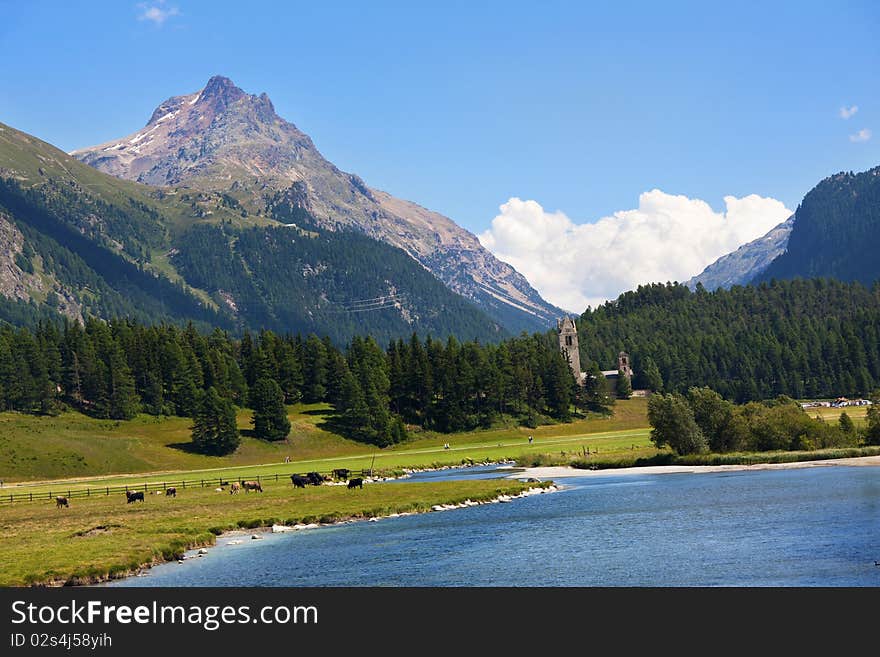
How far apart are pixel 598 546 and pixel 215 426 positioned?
12236cm

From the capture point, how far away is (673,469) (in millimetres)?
113250

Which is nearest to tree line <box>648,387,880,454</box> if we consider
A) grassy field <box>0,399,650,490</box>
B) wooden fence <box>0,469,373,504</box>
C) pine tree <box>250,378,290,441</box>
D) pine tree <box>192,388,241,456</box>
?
grassy field <box>0,399,650,490</box>

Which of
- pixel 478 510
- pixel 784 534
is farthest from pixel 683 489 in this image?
pixel 784 534

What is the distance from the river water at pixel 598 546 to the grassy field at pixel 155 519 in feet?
9.53

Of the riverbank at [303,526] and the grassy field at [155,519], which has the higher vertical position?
the grassy field at [155,519]

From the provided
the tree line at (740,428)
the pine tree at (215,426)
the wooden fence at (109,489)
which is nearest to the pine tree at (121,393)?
the pine tree at (215,426)

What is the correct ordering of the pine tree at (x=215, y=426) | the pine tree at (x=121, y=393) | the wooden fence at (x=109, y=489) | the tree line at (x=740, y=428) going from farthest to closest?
the pine tree at (x=121, y=393) → the pine tree at (x=215, y=426) → the tree line at (x=740, y=428) → the wooden fence at (x=109, y=489)

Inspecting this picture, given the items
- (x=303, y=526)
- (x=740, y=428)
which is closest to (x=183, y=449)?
(x=740, y=428)

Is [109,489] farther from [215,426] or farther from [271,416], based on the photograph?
[271,416]

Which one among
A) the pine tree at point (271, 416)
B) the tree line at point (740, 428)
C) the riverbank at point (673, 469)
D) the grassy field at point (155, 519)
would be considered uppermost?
the pine tree at point (271, 416)

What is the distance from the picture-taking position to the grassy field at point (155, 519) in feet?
175

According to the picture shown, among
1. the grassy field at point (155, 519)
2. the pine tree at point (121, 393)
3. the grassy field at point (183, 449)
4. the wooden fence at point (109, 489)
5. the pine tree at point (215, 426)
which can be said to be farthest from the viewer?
the pine tree at point (121, 393)

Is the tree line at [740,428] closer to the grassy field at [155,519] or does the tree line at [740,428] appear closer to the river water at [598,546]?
the grassy field at [155,519]
